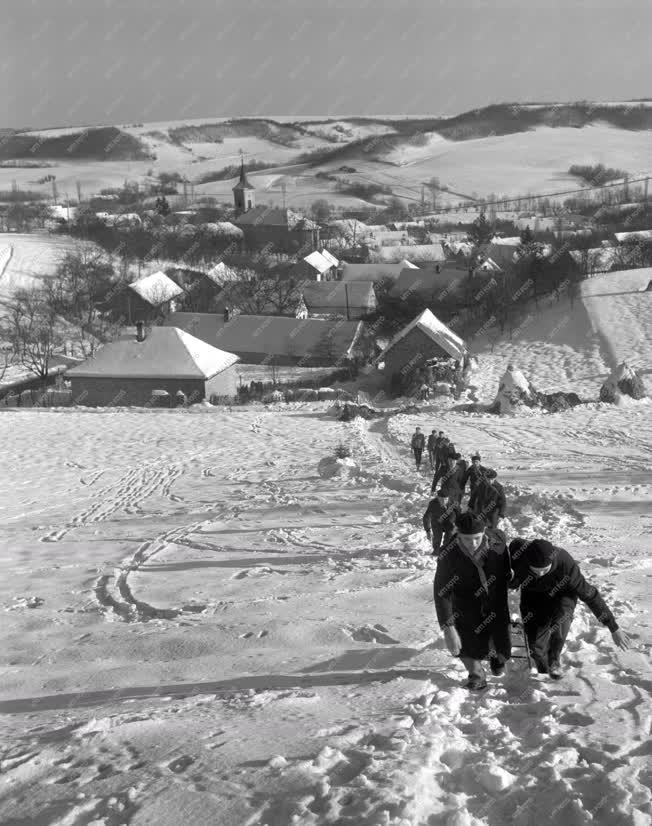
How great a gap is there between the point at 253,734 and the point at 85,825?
111cm

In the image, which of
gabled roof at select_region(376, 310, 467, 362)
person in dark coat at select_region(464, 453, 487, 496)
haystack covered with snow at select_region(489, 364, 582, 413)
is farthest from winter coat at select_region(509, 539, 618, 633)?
gabled roof at select_region(376, 310, 467, 362)

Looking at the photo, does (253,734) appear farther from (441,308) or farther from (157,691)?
(441,308)

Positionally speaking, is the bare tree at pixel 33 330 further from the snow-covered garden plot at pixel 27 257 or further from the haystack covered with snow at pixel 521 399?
the haystack covered with snow at pixel 521 399

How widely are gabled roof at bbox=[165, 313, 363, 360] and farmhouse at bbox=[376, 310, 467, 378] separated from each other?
5.86 meters

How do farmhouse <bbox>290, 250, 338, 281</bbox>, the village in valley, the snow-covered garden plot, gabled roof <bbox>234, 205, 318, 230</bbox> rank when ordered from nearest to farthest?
the village in valley
the snow-covered garden plot
farmhouse <bbox>290, 250, 338, 281</bbox>
gabled roof <bbox>234, 205, 318, 230</bbox>

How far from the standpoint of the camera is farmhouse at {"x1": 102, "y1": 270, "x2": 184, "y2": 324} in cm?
6456

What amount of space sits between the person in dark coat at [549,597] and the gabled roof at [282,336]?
3972 centimetres

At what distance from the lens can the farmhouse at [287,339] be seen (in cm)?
4562

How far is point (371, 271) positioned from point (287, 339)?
85.9 ft

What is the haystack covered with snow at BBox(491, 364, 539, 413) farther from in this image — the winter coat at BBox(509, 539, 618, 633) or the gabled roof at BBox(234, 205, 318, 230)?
the gabled roof at BBox(234, 205, 318, 230)

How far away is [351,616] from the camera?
7.49m

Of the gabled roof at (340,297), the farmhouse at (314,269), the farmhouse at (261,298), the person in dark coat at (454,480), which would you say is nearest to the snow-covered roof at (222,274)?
the farmhouse at (261,298)

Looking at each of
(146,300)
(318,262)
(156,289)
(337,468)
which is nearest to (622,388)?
(337,468)

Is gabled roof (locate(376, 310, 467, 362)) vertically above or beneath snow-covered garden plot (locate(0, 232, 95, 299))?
beneath
